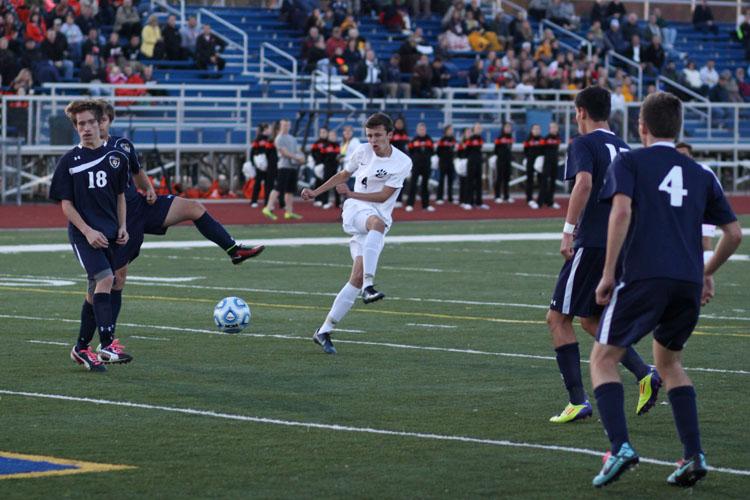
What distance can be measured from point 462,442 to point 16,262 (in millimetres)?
13438

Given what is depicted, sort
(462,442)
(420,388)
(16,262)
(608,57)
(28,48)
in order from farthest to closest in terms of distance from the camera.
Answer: (608,57), (28,48), (16,262), (420,388), (462,442)

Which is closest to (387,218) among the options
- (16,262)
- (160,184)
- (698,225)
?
(698,225)

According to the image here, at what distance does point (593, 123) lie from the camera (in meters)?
9.09

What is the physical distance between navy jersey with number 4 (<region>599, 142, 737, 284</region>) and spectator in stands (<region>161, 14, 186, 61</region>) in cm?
2994

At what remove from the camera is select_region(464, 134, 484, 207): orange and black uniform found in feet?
114

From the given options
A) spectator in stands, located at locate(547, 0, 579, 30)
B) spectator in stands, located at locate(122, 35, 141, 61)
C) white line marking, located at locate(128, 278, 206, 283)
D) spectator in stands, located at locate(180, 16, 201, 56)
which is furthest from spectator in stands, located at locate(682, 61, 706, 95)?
white line marking, located at locate(128, 278, 206, 283)

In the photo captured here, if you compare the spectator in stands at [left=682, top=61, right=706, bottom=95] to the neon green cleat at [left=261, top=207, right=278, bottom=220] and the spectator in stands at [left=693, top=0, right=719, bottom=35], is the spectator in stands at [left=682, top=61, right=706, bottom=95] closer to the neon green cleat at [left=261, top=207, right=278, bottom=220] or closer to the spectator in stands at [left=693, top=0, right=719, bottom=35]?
the spectator in stands at [left=693, top=0, right=719, bottom=35]

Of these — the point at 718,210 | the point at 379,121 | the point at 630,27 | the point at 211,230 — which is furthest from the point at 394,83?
the point at 718,210

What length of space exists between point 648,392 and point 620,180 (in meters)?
2.41

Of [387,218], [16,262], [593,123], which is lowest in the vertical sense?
[16,262]

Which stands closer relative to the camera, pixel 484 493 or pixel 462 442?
pixel 484 493

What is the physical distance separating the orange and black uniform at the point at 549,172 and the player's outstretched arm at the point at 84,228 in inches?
1003

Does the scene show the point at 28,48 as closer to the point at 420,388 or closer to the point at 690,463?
the point at 420,388

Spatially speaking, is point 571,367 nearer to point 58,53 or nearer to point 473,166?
point 473,166
